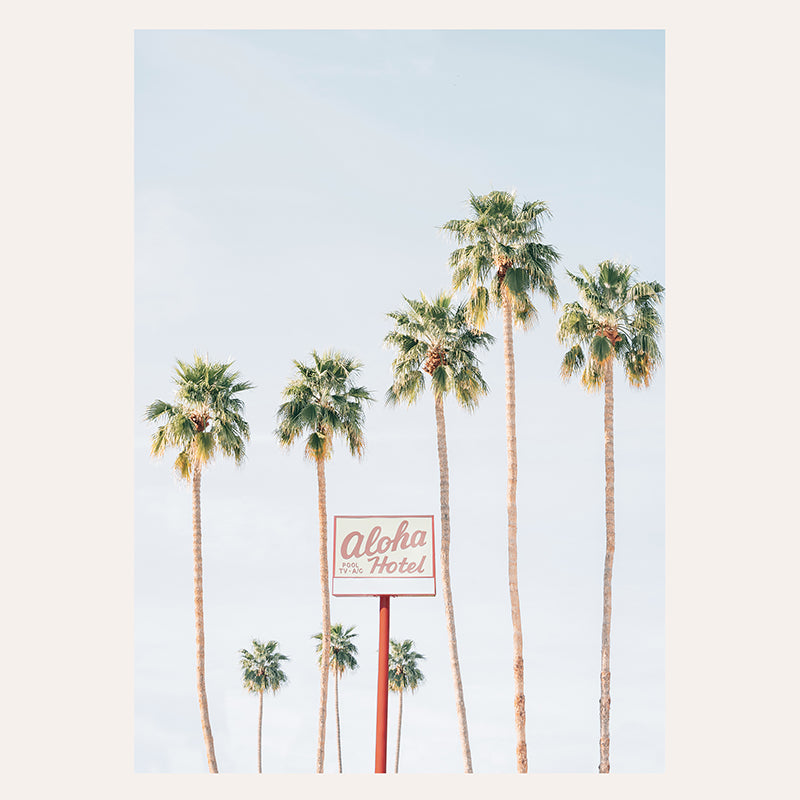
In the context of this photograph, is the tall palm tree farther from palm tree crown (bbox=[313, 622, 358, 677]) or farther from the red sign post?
palm tree crown (bbox=[313, 622, 358, 677])

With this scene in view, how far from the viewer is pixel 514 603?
35438mm

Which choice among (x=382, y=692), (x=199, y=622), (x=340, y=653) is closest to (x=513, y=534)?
(x=382, y=692)

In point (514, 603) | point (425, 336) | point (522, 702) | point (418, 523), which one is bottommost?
point (522, 702)

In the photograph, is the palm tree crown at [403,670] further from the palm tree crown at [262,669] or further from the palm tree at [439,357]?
the palm tree at [439,357]

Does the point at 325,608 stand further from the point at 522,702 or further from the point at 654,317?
the point at 654,317

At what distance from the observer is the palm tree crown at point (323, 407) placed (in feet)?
128

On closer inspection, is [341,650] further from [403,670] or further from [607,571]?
[607,571]

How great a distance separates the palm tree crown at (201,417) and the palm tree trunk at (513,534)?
9352 mm

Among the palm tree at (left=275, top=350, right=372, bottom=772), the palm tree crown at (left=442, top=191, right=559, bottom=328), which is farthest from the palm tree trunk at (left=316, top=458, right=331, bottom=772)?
the palm tree crown at (left=442, top=191, right=559, bottom=328)

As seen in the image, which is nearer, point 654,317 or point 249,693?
point 654,317

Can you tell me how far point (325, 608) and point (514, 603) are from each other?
7.50m

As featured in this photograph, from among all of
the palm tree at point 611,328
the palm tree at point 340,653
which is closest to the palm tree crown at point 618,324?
the palm tree at point 611,328

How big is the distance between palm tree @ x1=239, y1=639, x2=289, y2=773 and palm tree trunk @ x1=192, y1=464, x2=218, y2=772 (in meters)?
41.8

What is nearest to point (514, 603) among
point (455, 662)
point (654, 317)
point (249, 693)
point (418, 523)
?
point (455, 662)
